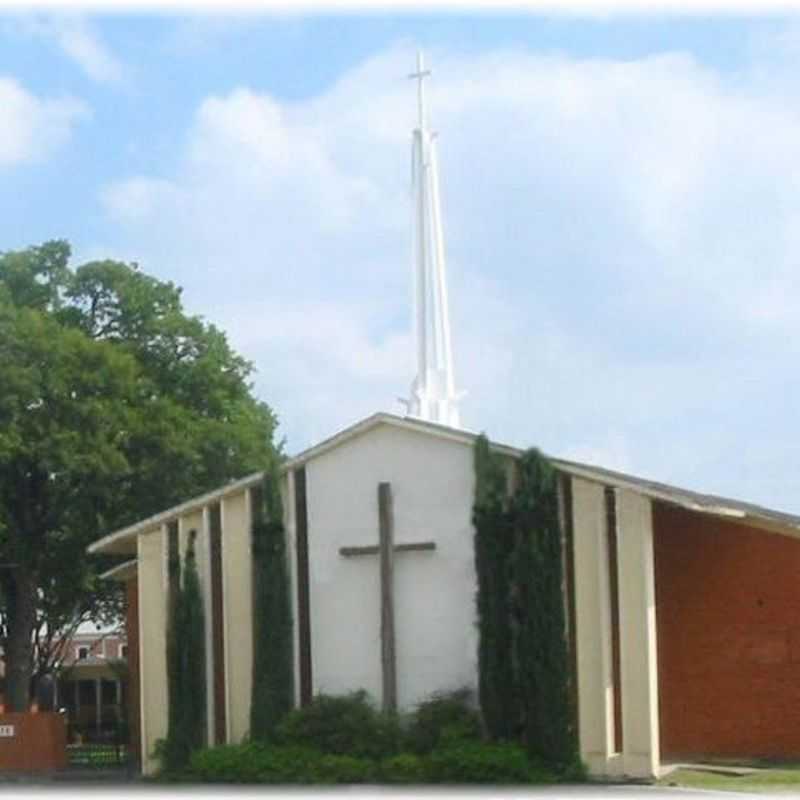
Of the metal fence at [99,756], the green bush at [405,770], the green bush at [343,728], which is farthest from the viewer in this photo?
the metal fence at [99,756]

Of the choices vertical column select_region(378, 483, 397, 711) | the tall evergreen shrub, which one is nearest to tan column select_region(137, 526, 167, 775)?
vertical column select_region(378, 483, 397, 711)

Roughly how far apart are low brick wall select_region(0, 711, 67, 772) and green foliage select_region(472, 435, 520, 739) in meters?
8.77

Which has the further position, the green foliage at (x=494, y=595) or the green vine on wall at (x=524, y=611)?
the green foliage at (x=494, y=595)

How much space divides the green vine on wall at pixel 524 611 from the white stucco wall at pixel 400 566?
36 centimetres

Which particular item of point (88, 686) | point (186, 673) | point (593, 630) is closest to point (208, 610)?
point (186, 673)

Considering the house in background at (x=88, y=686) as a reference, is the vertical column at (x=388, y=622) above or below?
above

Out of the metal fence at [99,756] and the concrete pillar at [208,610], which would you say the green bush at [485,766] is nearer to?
the concrete pillar at [208,610]

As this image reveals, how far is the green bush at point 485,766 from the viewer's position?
27.1 meters

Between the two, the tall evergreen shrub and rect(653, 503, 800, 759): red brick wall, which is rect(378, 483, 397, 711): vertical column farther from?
rect(653, 503, 800, 759): red brick wall

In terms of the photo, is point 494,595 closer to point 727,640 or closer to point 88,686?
point 727,640

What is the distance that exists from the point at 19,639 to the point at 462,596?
23.7 metres

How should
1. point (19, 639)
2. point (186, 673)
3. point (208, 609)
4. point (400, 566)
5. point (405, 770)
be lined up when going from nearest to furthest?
point (405, 770)
point (400, 566)
point (186, 673)
point (208, 609)
point (19, 639)

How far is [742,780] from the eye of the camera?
26328mm

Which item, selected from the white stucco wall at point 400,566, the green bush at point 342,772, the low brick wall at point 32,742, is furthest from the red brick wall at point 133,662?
the green bush at point 342,772
